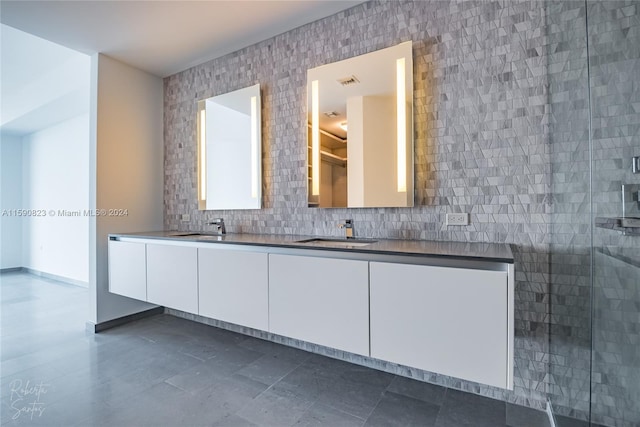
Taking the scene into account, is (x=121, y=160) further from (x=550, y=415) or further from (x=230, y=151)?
(x=550, y=415)

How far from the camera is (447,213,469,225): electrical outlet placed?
1.94 m

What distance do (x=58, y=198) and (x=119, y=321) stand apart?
3535 millimetres

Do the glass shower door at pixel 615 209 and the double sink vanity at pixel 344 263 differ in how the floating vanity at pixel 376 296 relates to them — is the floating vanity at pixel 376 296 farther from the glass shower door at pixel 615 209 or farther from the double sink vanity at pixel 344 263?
the glass shower door at pixel 615 209

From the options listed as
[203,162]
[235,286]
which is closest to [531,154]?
[235,286]

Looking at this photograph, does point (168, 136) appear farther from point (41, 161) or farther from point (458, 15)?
point (41, 161)

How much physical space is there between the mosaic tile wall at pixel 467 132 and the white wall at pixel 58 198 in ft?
13.3

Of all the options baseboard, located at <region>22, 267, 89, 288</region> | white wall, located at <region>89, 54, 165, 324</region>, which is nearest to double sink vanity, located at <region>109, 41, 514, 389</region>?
white wall, located at <region>89, 54, 165, 324</region>

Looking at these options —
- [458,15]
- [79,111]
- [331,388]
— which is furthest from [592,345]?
[79,111]

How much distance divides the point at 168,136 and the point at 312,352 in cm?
285

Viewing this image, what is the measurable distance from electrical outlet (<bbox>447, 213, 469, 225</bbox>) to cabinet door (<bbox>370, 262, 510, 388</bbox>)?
1.99ft

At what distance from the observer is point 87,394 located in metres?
1.91

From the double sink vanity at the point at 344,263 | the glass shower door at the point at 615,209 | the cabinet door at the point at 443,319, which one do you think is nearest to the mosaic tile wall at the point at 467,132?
the double sink vanity at the point at 344,263

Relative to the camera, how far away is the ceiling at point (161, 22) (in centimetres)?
232

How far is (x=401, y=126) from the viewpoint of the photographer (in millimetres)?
2090
